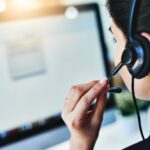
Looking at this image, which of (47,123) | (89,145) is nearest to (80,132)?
(89,145)

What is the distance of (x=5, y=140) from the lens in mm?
967

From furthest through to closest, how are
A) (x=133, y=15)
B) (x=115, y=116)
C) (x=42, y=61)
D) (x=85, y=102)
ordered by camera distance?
(x=115, y=116) < (x=42, y=61) < (x=85, y=102) < (x=133, y=15)

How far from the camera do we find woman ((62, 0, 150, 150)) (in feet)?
2.36

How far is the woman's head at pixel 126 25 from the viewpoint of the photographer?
2.19ft

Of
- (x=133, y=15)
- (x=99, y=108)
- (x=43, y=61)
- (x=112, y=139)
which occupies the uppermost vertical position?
(x=133, y=15)

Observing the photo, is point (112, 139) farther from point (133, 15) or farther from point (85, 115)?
point (133, 15)

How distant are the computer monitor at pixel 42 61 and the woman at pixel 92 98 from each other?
0.63 feet

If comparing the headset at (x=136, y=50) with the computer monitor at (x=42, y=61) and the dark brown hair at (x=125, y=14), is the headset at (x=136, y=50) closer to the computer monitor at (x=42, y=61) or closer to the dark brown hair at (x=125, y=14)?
the dark brown hair at (x=125, y=14)

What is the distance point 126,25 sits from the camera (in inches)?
28.1

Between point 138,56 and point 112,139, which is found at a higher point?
point 138,56

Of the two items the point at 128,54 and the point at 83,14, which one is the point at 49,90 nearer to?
the point at 83,14

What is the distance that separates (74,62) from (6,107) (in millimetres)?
248

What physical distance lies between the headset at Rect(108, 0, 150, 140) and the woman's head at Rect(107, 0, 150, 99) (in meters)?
0.01

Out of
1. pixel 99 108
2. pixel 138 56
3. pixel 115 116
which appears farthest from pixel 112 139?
pixel 138 56
